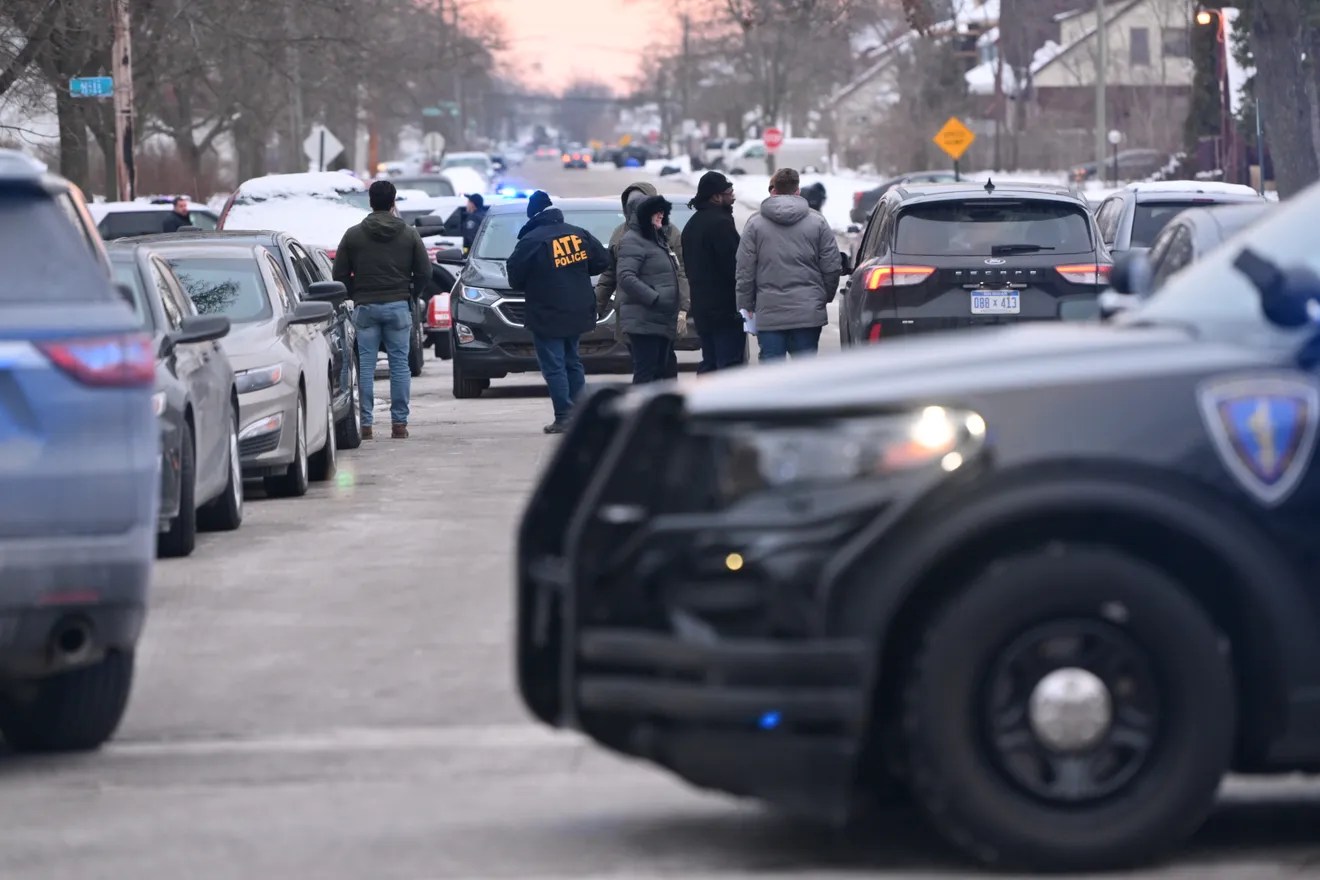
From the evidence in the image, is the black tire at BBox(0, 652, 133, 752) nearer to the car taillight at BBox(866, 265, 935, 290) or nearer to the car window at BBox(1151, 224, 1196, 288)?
the car window at BBox(1151, 224, 1196, 288)

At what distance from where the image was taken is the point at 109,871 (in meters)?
5.68

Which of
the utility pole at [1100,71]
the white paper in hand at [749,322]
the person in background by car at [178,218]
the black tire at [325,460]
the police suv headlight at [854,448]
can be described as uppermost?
the utility pole at [1100,71]

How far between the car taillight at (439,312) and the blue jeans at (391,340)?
26.0ft

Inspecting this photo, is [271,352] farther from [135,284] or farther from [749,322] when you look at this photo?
[749,322]

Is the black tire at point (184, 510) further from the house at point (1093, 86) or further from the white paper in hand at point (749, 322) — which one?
the house at point (1093, 86)

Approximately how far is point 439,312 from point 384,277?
8.75 meters

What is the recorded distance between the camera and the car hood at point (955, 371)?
17.1 ft

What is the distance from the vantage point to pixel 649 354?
655 inches

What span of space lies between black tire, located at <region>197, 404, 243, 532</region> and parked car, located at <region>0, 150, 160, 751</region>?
5.32 m

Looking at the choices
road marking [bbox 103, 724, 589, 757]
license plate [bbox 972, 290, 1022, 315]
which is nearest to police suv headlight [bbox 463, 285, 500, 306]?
license plate [bbox 972, 290, 1022, 315]

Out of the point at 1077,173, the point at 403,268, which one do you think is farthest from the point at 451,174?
the point at 403,268

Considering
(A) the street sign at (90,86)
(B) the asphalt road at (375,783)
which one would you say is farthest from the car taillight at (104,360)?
(A) the street sign at (90,86)

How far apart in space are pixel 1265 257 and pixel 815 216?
990 centimetres

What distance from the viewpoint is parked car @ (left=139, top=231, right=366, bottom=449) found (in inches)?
585
